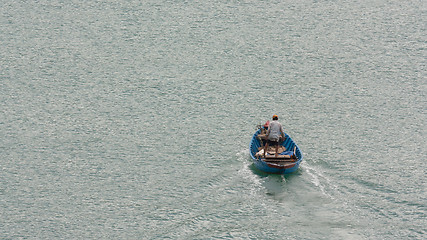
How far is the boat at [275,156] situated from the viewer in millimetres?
31406

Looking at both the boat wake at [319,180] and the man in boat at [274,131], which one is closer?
the boat wake at [319,180]

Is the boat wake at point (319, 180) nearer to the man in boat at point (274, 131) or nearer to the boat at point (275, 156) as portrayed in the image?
the boat at point (275, 156)

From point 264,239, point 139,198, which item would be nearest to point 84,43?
point 139,198

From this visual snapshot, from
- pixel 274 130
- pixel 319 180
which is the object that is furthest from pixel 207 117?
pixel 319 180

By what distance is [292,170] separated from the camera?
31.6m

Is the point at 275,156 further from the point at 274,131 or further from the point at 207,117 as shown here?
the point at 207,117

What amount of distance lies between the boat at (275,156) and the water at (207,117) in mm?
603

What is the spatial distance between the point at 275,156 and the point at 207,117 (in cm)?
895

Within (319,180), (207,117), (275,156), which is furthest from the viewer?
(207,117)

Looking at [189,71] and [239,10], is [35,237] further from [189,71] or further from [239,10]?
[239,10]

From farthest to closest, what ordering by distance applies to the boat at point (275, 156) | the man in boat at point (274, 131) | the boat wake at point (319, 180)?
the man in boat at point (274, 131)
the boat at point (275, 156)
the boat wake at point (319, 180)

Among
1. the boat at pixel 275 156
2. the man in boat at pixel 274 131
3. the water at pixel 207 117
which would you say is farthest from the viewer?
the man in boat at pixel 274 131

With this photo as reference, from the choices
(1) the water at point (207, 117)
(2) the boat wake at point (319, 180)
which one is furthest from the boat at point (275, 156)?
(2) the boat wake at point (319, 180)

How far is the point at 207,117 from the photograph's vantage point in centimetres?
4038
